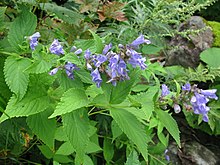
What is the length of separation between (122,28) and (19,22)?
1.07m

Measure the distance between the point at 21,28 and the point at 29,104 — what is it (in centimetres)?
31

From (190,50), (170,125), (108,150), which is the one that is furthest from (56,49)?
(190,50)

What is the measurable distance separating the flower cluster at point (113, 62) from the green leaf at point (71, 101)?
68mm

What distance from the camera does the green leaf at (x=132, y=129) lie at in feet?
4.37

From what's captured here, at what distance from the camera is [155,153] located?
7.89 feet

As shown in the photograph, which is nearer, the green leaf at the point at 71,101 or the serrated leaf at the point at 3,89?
the green leaf at the point at 71,101

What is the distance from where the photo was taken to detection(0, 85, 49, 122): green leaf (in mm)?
1348

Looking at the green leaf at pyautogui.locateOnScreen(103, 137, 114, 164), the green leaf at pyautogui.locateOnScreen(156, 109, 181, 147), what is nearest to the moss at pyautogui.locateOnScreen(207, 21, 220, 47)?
the green leaf at pyautogui.locateOnScreen(103, 137, 114, 164)

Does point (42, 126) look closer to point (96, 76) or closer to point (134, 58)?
point (96, 76)

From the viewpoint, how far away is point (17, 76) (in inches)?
53.2

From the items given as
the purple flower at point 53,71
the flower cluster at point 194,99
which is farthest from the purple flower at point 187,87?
the purple flower at point 53,71

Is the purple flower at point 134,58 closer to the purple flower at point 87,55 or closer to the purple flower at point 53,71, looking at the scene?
the purple flower at point 87,55

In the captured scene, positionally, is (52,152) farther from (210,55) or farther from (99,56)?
(210,55)

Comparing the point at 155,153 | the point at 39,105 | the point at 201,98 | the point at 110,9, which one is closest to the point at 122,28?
the point at 110,9
